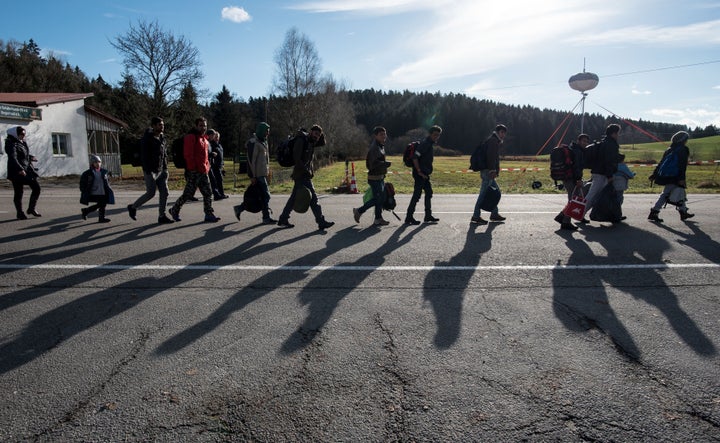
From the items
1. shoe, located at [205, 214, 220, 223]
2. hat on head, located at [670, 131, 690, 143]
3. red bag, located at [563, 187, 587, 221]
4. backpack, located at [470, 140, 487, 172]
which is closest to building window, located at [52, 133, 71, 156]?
shoe, located at [205, 214, 220, 223]

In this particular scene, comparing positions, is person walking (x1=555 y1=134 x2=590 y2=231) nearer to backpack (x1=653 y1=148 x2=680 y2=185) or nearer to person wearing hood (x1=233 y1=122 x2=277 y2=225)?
backpack (x1=653 y1=148 x2=680 y2=185)

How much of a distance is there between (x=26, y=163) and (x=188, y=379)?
8558 millimetres

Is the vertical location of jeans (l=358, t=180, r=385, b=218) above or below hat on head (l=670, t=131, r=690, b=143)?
below

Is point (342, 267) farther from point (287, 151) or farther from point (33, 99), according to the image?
point (33, 99)

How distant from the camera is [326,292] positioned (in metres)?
4.52

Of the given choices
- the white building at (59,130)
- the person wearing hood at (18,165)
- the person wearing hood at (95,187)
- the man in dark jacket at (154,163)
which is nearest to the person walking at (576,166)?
the man in dark jacket at (154,163)

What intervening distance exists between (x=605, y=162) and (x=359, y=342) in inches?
265

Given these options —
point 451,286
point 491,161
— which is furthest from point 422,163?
point 451,286

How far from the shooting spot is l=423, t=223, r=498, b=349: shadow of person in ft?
11.8

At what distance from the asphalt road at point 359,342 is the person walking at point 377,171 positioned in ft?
5.96

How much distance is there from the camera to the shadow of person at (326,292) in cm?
347

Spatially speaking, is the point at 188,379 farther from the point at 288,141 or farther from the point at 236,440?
the point at 288,141

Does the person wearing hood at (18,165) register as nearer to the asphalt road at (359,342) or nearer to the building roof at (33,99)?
the asphalt road at (359,342)

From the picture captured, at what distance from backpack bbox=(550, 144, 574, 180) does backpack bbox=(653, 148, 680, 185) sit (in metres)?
1.94
